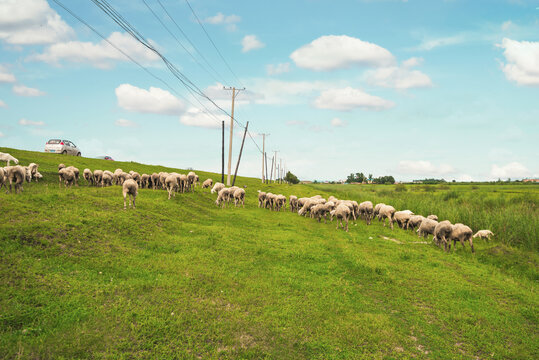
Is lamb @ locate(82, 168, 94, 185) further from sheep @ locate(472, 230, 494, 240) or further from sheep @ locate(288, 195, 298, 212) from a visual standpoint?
sheep @ locate(472, 230, 494, 240)

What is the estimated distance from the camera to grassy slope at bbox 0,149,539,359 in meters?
6.56

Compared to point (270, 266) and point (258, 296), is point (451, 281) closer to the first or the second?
point (270, 266)

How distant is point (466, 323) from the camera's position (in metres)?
8.34

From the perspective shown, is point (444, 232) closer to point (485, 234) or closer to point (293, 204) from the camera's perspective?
point (485, 234)

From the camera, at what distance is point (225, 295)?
29.2 feet

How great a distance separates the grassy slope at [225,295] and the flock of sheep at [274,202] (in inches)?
124

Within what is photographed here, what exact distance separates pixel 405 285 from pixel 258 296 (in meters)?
5.72

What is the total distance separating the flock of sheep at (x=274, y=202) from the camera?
17.8m

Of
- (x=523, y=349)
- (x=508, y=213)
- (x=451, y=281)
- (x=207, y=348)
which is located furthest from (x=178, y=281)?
(x=508, y=213)

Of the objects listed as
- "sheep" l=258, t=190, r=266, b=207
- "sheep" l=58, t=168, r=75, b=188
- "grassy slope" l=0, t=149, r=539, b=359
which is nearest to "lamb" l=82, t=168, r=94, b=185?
"sheep" l=58, t=168, r=75, b=188

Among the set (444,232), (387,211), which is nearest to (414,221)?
(387,211)

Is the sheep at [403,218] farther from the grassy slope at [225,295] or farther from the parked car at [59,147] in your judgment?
the parked car at [59,147]

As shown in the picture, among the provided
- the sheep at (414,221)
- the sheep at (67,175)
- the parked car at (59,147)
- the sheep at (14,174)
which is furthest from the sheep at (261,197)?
the parked car at (59,147)

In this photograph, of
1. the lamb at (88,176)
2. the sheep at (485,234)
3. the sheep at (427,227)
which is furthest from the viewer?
the lamb at (88,176)
